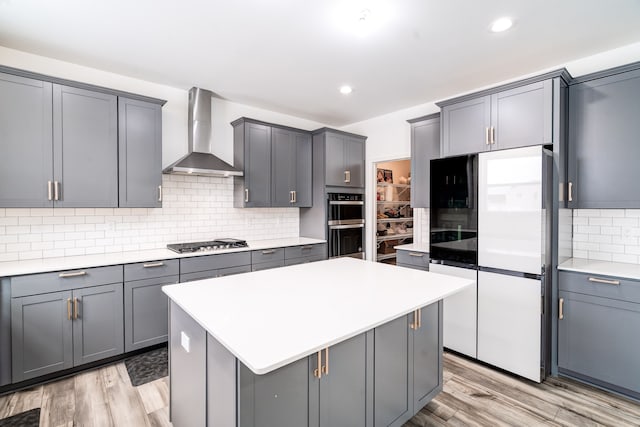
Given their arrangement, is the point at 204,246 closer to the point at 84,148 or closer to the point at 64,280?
the point at 64,280

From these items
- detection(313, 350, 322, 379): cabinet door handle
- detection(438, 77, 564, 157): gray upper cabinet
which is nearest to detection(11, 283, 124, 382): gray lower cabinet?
detection(313, 350, 322, 379): cabinet door handle

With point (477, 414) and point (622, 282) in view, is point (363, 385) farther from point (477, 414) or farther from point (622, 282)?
point (622, 282)

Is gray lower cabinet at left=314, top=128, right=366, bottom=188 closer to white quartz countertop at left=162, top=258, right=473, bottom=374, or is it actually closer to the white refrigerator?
the white refrigerator

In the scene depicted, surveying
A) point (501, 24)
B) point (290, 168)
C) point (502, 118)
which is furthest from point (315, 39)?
point (290, 168)

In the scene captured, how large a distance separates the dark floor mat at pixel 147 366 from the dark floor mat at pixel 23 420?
0.58 meters

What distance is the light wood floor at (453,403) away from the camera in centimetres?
205

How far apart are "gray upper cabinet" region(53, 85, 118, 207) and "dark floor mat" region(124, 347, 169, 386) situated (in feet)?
4.81

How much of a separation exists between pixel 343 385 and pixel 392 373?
1.33ft

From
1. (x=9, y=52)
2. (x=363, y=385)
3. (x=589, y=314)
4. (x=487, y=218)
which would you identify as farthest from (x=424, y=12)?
(x=9, y=52)

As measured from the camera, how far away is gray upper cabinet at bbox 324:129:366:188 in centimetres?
432

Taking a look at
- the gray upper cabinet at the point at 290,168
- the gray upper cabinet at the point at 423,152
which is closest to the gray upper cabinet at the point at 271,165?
the gray upper cabinet at the point at 290,168

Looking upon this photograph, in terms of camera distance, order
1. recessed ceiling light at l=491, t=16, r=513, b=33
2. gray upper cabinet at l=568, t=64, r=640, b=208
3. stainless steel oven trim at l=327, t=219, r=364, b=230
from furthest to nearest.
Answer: stainless steel oven trim at l=327, t=219, r=364, b=230
gray upper cabinet at l=568, t=64, r=640, b=208
recessed ceiling light at l=491, t=16, r=513, b=33

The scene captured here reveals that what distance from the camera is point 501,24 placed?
2248mm

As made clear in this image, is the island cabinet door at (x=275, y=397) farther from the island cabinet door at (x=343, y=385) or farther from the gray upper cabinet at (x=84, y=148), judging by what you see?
the gray upper cabinet at (x=84, y=148)
